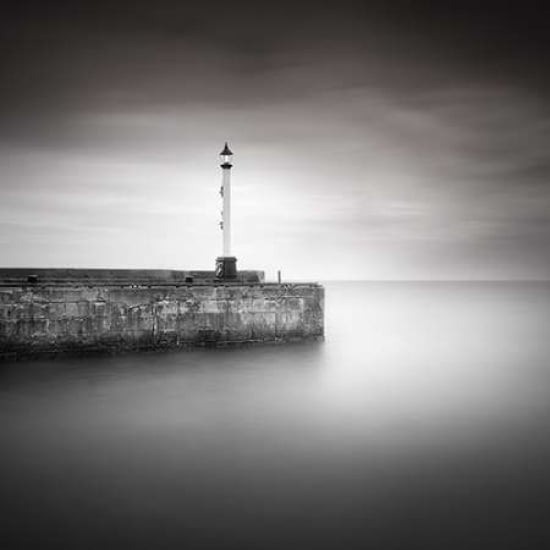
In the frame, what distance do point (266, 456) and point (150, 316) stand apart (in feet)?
19.5

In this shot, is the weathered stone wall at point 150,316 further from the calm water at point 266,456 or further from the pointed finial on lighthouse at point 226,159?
the pointed finial on lighthouse at point 226,159

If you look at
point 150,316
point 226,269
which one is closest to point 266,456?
point 150,316

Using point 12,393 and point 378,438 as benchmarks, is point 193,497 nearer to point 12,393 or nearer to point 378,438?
point 378,438

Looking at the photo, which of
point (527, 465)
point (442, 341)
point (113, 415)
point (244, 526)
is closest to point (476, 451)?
point (527, 465)

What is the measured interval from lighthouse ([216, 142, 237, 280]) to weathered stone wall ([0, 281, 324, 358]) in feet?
5.18

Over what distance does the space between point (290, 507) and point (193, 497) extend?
72 cm

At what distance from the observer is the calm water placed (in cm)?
332

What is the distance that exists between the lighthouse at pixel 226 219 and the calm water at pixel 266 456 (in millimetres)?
3063

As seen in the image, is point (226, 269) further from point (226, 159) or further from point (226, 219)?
point (226, 159)

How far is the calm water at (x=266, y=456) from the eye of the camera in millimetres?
3320

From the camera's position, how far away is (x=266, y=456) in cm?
475

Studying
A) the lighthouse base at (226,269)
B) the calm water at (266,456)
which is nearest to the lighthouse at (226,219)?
the lighthouse base at (226,269)

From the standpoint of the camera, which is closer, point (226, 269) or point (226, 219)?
point (226, 219)

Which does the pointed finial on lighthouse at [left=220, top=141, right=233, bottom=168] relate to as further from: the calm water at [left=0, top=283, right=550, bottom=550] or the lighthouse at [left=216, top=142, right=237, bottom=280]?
the calm water at [left=0, top=283, right=550, bottom=550]
